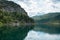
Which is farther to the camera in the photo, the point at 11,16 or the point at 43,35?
the point at 11,16

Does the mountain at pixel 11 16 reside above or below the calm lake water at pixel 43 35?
below

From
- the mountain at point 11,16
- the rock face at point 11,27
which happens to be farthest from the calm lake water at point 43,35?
the mountain at point 11,16

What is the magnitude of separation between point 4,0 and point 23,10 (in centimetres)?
2062

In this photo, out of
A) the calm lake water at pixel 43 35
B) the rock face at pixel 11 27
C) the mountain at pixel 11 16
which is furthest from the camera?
the mountain at pixel 11 16

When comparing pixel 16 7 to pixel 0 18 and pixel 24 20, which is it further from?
pixel 0 18

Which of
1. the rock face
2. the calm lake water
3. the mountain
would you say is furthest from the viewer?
the mountain

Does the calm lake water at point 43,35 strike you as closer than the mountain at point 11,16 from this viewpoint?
Yes

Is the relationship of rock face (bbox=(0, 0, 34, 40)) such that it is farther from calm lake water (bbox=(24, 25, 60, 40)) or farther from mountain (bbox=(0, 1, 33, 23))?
calm lake water (bbox=(24, 25, 60, 40))

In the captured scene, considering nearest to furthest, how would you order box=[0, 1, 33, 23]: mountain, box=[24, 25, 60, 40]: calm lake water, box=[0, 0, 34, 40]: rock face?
box=[24, 25, 60, 40]: calm lake water → box=[0, 0, 34, 40]: rock face → box=[0, 1, 33, 23]: mountain

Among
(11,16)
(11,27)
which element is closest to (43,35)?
(11,27)

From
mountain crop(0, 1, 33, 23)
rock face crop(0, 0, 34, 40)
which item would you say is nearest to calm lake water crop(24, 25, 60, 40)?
rock face crop(0, 0, 34, 40)

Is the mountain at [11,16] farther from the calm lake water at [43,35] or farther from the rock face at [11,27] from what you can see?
the calm lake water at [43,35]

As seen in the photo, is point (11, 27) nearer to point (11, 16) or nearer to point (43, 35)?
point (43, 35)

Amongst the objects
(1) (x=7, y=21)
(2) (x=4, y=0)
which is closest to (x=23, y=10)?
(2) (x=4, y=0)
